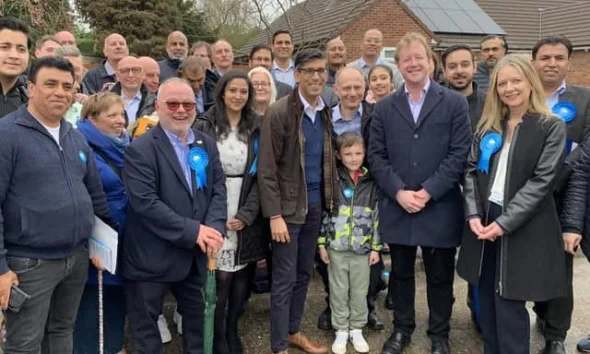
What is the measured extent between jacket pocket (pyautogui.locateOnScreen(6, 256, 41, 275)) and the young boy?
83.5 inches

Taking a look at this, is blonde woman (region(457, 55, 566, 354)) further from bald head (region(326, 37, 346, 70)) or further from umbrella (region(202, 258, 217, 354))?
bald head (region(326, 37, 346, 70))

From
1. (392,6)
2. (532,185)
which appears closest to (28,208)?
(532,185)

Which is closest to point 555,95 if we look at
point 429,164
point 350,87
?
point 429,164

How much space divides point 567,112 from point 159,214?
3092mm

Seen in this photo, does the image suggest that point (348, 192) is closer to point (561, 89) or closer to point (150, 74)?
point (561, 89)

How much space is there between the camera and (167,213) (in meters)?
3.09

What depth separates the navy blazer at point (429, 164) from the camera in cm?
367

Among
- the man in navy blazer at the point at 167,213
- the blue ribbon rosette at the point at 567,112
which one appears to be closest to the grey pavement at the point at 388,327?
the man in navy blazer at the point at 167,213

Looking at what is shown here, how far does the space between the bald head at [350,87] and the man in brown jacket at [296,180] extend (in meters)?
0.26

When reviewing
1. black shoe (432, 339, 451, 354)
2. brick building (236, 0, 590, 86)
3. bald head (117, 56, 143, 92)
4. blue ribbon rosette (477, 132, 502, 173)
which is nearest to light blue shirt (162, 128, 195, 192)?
bald head (117, 56, 143, 92)

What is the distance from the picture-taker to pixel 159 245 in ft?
10.5

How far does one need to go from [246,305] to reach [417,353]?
1.64m

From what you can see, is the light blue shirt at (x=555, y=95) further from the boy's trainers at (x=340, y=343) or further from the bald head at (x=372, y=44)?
the bald head at (x=372, y=44)

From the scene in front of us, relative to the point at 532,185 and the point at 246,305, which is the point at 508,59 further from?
the point at 246,305
